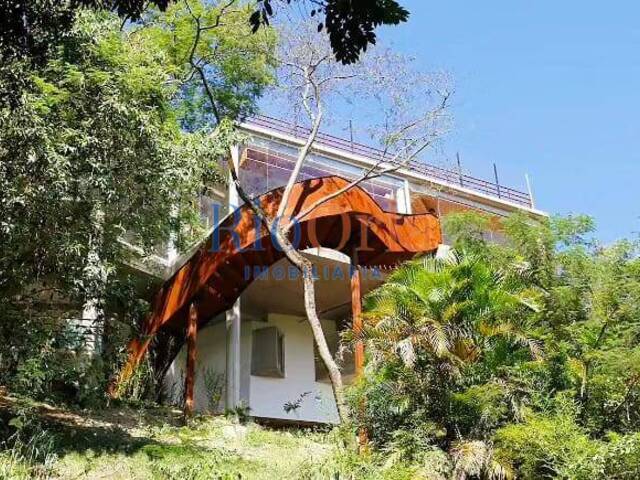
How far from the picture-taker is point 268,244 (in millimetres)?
12023

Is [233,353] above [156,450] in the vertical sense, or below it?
above

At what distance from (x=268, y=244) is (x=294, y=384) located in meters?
5.52

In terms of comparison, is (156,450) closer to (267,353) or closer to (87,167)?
(87,167)

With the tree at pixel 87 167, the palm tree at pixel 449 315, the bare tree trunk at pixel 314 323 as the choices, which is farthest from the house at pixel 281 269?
the tree at pixel 87 167

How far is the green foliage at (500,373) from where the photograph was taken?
27.9 feet

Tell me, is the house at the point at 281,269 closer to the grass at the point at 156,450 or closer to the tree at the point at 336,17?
the grass at the point at 156,450

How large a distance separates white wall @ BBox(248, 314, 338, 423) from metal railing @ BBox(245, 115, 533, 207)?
Result: 13.7ft

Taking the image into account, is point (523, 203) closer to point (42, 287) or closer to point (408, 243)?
point (408, 243)

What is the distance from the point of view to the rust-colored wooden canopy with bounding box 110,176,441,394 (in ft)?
39.8

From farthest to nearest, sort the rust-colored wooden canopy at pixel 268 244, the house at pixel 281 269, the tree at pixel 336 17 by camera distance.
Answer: the house at pixel 281 269
the rust-colored wooden canopy at pixel 268 244
the tree at pixel 336 17

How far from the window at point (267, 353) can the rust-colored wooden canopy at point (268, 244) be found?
3.04 meters

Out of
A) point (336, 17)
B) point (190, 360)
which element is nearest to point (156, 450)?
point (190, 360)

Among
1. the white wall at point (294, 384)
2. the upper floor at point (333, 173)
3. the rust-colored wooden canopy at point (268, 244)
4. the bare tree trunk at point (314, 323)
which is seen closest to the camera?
the bare tree trunk at point (314, 323)

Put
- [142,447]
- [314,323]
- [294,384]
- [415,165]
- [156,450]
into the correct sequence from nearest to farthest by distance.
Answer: [156,450] < [142,447] < [314,323] < [415,165] < [294,384]
